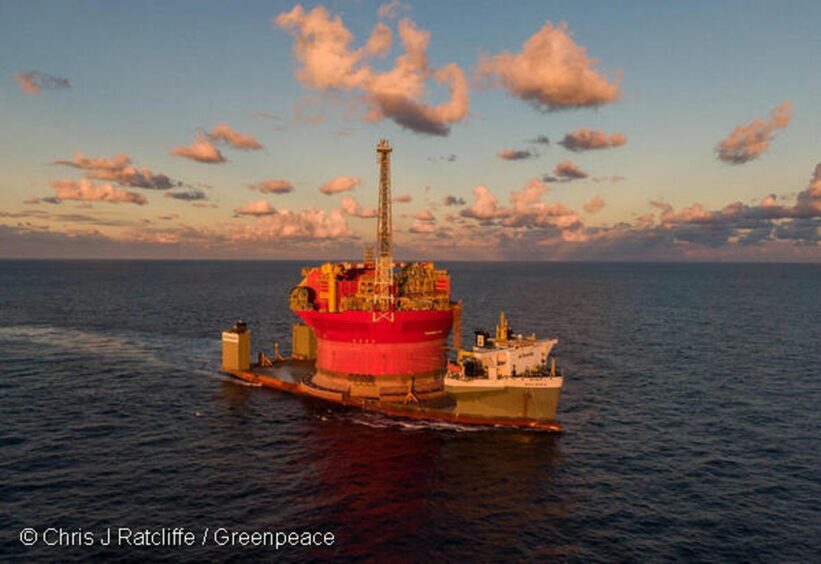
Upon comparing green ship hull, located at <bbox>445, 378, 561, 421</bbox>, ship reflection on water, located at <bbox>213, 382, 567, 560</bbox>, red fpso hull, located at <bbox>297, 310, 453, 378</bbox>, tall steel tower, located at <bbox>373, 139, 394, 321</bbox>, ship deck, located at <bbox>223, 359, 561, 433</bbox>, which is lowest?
ship reflection on water, located at <bbox>213, 382, 567, 560</bbox>

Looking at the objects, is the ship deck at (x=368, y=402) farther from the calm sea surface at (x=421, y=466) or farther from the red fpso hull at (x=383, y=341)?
the red fpso hull at (x=383, y=341)

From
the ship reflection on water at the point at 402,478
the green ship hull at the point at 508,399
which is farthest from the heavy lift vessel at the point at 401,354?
the ship reflection on water at the point at 402,478

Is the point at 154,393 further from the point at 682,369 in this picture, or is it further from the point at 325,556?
the point at 682,369

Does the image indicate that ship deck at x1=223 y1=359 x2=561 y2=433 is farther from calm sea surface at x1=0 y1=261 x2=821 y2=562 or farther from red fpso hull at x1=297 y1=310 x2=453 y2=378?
red fpso hull at x1=297 y1=310 x2=453 y2=378

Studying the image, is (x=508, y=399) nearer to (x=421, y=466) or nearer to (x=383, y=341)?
(x=421, y=466)

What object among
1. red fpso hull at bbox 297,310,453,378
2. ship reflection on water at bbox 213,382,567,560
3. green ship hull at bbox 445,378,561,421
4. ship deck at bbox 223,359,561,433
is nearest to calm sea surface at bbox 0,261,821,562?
ship reflection on water at bbox 213,382,567,560

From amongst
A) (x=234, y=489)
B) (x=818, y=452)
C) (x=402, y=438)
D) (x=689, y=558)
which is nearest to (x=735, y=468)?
(x=818, y=452)
